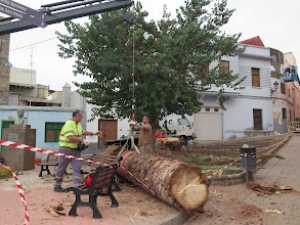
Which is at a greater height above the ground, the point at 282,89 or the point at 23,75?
the point at 23,75

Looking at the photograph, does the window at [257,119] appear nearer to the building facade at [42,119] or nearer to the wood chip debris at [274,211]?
the building facade at [42,119]

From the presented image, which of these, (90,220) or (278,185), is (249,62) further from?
(90,220)

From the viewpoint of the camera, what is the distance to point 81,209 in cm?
661

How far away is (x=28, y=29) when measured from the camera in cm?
1123

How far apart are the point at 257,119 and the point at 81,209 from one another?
26624 millimetres

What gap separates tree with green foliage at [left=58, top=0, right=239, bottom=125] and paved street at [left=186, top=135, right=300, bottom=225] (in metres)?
4.26

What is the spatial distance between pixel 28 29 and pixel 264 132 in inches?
895

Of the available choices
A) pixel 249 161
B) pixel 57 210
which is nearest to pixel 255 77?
pixel 249 161

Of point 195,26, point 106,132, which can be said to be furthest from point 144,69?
point 106,132

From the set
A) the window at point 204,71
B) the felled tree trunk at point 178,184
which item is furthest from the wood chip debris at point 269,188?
the window at point 204,71

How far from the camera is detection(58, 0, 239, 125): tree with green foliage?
41.1ft

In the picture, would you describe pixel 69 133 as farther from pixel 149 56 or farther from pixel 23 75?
pixel 23 75

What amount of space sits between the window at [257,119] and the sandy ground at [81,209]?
78.9 ft

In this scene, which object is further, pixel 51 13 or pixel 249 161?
pixel 51 13
